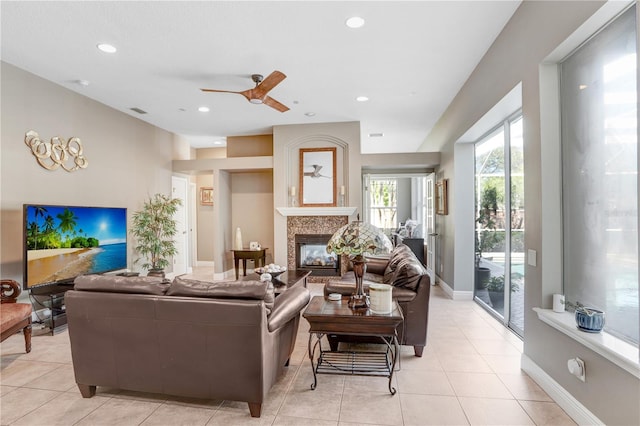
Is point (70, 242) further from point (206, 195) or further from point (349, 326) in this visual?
point (206, 195)

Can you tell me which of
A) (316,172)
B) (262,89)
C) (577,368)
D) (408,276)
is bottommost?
(577,368)

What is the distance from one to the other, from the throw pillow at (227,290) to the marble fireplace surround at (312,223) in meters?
3.94

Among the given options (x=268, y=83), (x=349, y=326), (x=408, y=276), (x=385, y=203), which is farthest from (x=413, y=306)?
(x=385, y=203)

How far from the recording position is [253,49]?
3402 millimetres

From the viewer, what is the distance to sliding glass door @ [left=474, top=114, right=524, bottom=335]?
3.45 meters

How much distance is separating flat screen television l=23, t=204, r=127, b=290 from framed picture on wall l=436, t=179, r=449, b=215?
4987mm

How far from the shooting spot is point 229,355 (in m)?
2.01

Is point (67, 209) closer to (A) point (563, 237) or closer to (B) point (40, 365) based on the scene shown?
(B) point (40, 365)

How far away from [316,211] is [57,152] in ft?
12.5

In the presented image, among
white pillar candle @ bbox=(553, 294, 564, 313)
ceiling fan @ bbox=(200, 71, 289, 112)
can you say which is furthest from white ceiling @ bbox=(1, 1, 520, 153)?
white pillar candle @ bbox=(553, 294, 564, 313)

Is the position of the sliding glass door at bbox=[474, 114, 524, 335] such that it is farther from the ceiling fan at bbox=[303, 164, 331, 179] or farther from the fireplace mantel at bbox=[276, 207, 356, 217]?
the ceiling fan at bbox=[303, 164, 331, 179]

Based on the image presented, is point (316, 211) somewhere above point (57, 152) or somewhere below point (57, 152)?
below

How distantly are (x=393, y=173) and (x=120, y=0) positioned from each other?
527 cm

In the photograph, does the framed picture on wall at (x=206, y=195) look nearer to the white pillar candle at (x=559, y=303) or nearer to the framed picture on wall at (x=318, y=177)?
the framed picture on wall at (x=318, y=177)
